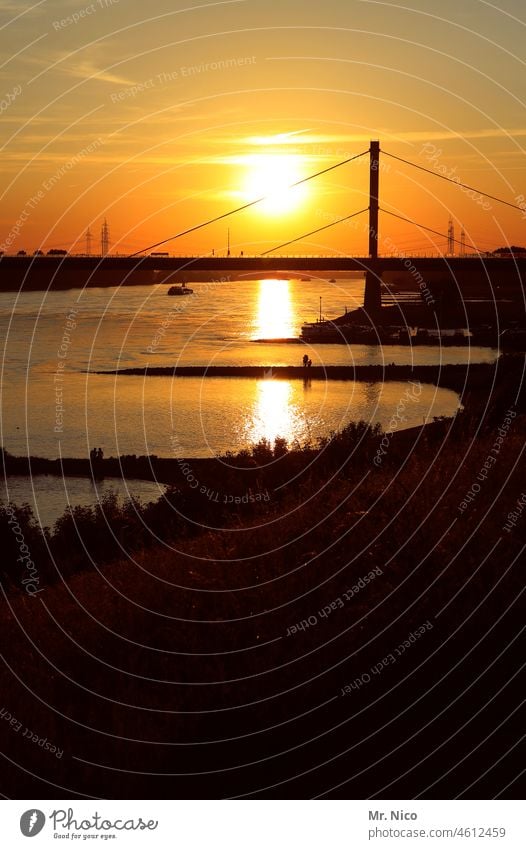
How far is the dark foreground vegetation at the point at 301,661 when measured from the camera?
6.00 m

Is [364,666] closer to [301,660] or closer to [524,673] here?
[301,660]

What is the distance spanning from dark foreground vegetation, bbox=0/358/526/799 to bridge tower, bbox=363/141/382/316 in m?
55.4

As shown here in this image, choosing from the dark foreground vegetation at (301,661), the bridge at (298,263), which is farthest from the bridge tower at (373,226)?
the dark foreground vegetation at (301,661)

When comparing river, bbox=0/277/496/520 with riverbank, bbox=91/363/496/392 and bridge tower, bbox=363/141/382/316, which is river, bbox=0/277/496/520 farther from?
bridge tower, bbox=363/141/382/316

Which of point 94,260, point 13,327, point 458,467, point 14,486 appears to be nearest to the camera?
point 458,467

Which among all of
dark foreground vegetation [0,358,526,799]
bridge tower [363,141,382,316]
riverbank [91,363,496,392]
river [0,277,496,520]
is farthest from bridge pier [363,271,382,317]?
dark foreground vegetation [0,358,526,799]

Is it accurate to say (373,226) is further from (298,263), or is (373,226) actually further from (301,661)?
(301,661)

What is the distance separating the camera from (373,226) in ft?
234

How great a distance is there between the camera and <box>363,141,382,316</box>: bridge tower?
66562mm

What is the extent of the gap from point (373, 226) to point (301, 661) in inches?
2611

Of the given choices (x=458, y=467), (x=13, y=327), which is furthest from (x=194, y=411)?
(x=13, y=327)

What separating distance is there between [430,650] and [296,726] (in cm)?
100

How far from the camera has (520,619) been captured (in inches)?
274

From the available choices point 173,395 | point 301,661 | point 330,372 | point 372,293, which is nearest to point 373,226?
point 372,293
